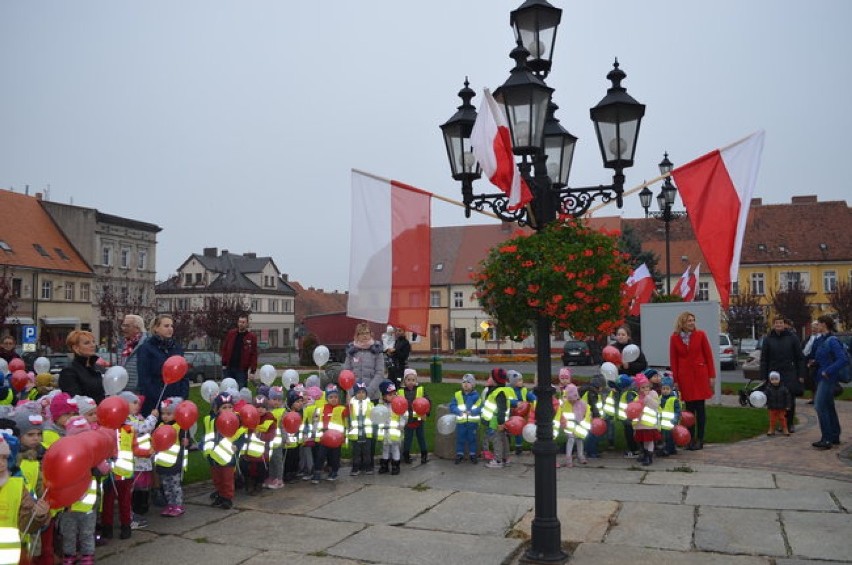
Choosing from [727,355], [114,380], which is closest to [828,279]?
[727,355]

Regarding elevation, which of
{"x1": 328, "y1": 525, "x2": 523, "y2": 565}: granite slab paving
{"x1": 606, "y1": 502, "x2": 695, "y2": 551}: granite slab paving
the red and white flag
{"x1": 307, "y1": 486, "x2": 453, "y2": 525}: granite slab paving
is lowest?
{"x1": 307, "y1": 486, "x2": 453, "y2": 525}: granite slab paving

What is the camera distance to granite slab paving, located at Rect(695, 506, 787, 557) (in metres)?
5.67

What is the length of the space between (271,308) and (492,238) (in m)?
28.4

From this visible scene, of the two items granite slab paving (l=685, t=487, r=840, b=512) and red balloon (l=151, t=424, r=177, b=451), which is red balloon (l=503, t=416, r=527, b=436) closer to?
granite slab paving (l=685, t=487, r=840, b=512)

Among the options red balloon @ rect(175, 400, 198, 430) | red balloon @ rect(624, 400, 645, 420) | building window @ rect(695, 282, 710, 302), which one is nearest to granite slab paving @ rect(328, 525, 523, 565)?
red balloon @ rect(175, 400, 198, 430)

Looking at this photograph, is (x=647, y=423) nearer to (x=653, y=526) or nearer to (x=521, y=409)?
(x=521, y=409)

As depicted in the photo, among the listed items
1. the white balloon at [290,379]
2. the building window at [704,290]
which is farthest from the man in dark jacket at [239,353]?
the building window at [704,290]

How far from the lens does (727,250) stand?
6.83m

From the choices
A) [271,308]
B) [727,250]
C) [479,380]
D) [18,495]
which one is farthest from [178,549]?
[271,308]

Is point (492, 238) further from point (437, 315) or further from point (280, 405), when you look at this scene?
point (280, 405)

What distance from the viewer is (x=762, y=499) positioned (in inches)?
282

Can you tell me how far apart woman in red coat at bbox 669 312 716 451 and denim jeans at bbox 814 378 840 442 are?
151 cm

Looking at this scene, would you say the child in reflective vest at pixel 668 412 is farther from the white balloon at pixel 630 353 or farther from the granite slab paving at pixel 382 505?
the granite slab paving at pixel 382 505

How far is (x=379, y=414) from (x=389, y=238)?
92.1 inches
